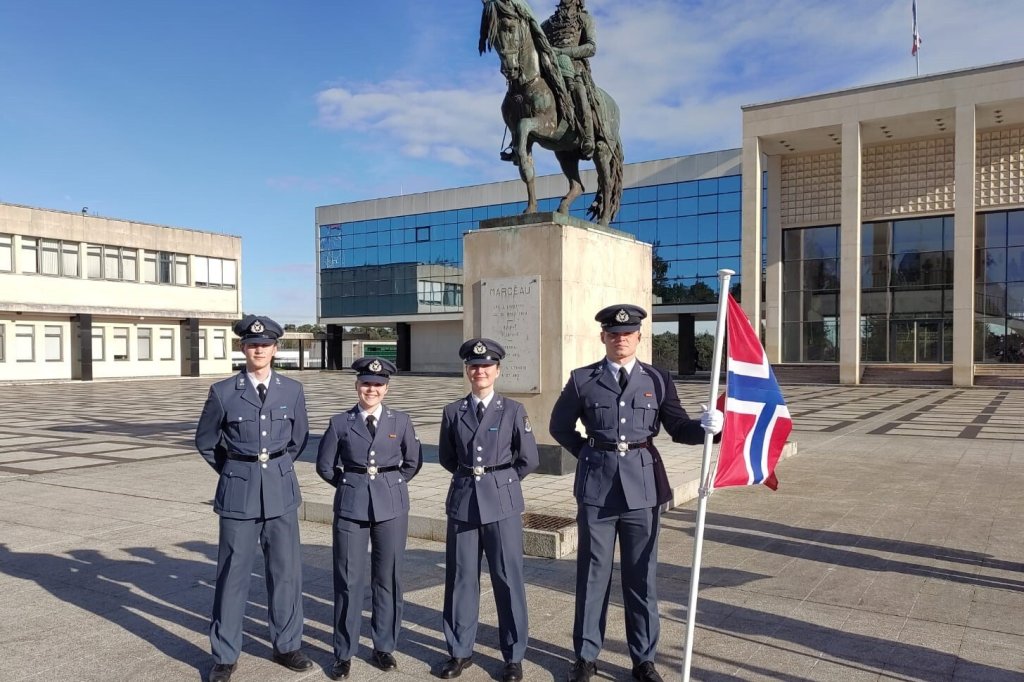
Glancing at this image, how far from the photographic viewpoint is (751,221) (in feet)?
121

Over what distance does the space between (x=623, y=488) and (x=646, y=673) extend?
933 mm

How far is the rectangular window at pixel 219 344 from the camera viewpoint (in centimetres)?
4831

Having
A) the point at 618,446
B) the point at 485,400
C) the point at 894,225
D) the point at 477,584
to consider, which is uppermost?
the point at 894,225

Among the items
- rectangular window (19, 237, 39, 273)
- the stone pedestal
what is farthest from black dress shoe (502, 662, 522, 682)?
rectangular window (19, 237, 39, 273)

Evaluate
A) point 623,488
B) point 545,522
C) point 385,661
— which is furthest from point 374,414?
point 545,522

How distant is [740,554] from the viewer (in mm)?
6430

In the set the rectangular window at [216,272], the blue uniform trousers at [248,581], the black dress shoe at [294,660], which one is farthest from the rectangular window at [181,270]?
the black dress shoe at [294,660]

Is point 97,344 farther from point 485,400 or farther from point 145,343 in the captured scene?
point 485,400

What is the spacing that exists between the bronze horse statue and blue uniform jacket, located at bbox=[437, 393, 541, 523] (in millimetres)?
5792

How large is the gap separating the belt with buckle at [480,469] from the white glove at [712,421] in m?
1.14

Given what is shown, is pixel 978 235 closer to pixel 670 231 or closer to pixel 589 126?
pixel 670 231

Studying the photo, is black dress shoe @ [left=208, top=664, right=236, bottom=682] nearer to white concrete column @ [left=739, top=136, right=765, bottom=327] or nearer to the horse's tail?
the horse's tail

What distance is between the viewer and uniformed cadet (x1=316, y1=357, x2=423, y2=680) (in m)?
4.20

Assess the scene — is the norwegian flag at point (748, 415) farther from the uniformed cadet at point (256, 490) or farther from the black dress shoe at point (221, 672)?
the black dress shoe at point (221, 672)
